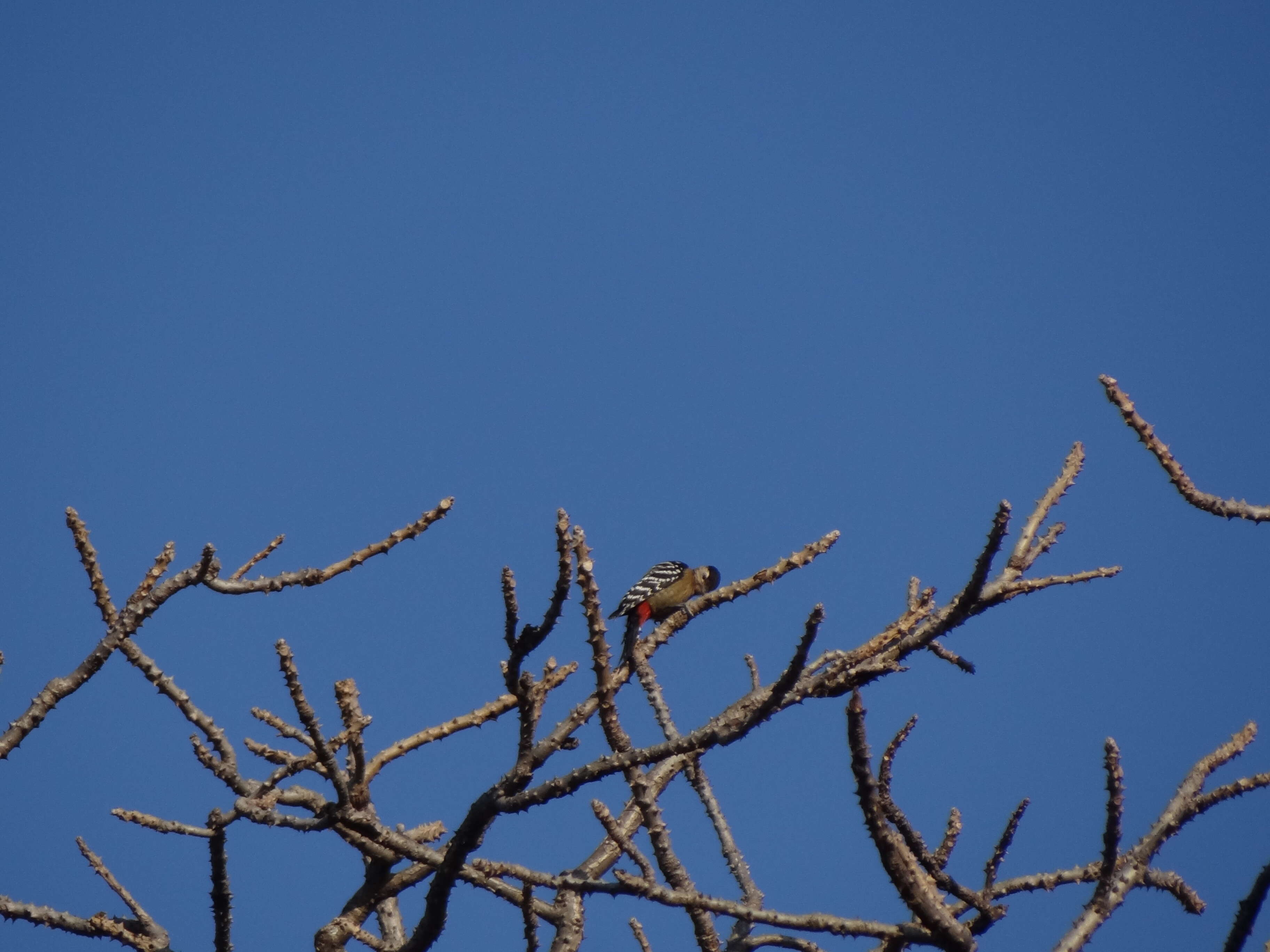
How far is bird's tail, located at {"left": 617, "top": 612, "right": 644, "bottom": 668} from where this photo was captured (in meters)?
4.25

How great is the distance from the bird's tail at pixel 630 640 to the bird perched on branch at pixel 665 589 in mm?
5364

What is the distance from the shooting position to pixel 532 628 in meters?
3.18

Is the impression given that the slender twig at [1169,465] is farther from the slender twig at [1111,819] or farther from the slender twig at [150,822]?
the slender twig at [150,822]

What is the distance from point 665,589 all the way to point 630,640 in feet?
27.2

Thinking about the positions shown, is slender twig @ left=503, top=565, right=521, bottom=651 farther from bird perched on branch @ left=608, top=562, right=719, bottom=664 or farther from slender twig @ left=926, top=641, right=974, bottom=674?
bird perched on branch @ left=608, top=562, right=719, bottom=664

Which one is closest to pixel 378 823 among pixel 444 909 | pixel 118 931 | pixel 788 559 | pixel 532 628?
pixel 444 909

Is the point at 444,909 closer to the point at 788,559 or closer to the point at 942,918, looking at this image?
the point at 942,918

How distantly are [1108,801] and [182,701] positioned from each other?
316 cm

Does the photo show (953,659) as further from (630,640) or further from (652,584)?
(652,584)

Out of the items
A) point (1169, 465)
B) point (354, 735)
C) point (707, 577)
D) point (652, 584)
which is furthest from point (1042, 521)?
point (707, 577)

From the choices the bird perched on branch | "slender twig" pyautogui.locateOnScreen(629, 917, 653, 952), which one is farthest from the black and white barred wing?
"slender twig" pyautogui.locateOnScreen(629, 917, 653, 952)

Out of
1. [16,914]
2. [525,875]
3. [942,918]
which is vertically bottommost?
[942,918]

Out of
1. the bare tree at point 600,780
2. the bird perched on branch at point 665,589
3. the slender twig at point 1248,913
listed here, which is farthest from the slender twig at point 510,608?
the bird perched on branch at point 665,589

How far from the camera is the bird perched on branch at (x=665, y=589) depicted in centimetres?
1182
